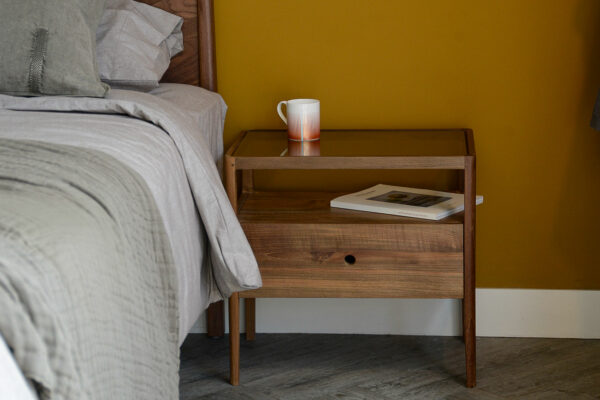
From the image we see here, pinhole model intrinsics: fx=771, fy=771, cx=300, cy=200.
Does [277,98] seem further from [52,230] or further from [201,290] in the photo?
[52,230]

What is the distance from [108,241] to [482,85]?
4.17 feet

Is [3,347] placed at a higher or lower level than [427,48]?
lower

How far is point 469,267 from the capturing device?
1666 millimetres

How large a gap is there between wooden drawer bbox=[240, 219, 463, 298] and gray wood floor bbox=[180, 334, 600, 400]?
23 cm

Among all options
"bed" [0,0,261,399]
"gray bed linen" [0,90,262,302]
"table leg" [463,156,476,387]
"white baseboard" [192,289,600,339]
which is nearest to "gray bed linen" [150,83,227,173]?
"bed" [0,0,261,399]

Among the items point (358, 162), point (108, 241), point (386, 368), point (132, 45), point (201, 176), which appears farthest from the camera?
point (386, 368)

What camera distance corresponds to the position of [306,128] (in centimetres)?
177

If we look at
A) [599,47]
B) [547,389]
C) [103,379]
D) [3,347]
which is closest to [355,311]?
[547,389]

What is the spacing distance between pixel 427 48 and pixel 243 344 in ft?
2.94

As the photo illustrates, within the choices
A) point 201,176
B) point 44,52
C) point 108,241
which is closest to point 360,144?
point 201,176

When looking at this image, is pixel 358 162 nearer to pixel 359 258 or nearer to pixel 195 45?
pixel 359 258

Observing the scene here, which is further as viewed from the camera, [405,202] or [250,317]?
[250,317]

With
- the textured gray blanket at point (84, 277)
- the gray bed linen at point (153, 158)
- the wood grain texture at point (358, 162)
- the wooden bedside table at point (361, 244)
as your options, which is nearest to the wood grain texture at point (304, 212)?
the wooden bedside table at point (361, 244)

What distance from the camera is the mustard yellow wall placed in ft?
6.24
